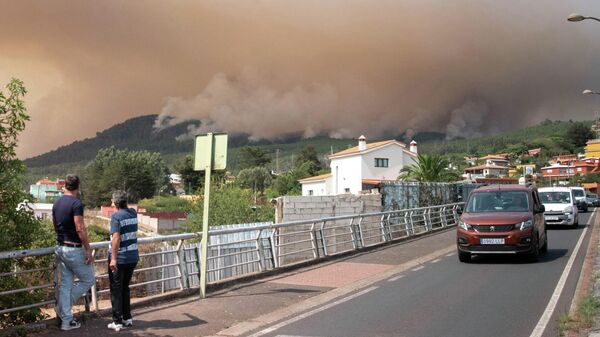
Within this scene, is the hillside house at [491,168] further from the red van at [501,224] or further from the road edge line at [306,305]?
the road edge line at [306,305]

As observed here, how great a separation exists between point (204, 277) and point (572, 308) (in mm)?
5936

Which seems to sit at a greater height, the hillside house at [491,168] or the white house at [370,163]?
the hillside house at [491,168]

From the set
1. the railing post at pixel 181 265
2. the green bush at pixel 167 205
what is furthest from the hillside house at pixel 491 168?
the railing post at pixel 181 265

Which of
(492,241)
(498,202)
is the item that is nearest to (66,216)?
(492,241)

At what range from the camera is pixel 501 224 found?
46.6 ft

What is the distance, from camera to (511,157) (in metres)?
174

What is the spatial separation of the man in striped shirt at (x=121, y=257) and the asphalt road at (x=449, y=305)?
70.6 inches

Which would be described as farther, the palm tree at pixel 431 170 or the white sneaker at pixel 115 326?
the palm tree at pixel 431 170

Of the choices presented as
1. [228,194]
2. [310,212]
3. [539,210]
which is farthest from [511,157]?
[539,210]

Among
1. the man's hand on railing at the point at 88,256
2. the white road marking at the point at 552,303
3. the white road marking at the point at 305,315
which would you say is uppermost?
the man's hand on railing at the point at 88,256

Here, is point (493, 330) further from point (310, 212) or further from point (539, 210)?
point (310, 212)

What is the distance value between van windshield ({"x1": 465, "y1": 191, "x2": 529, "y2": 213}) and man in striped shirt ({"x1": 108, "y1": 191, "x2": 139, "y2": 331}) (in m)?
10.2

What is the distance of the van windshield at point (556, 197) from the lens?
26.5 m

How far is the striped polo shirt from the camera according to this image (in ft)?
24.9
